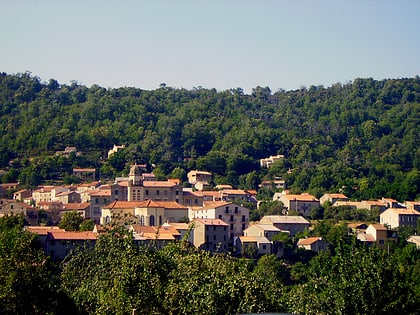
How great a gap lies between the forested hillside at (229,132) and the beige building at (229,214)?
20.1 meters

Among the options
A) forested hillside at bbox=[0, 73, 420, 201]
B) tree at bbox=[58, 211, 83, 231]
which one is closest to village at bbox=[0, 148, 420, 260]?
tree at bbox=[58, 211, 83, 231]

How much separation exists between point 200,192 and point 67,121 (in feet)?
135

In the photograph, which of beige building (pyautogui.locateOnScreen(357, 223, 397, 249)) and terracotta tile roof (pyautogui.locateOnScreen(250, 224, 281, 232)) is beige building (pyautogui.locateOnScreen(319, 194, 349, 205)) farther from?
terracotta tile roof (pyautogui.locateOnScreen(250, 224, 281, 232))

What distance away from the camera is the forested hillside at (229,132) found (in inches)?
4235

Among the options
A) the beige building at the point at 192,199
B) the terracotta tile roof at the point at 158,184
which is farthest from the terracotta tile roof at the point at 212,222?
Result: the terracotta tile roof at the point at 158,184

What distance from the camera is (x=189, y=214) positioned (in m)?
81.1

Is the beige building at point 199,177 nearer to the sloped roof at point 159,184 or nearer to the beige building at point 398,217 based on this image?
the sloped roof at point 159,184

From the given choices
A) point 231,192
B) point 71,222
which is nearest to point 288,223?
point 231,192

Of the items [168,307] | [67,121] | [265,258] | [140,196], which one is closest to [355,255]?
[168,307]

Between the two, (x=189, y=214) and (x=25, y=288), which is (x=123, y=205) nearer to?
(x=189, y=214)

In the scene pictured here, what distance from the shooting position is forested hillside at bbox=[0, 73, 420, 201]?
10756 centimetres

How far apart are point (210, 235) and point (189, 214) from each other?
10934 millimetres

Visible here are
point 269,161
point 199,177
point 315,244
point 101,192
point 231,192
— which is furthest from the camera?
point 269,161

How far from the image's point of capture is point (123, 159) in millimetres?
108938
